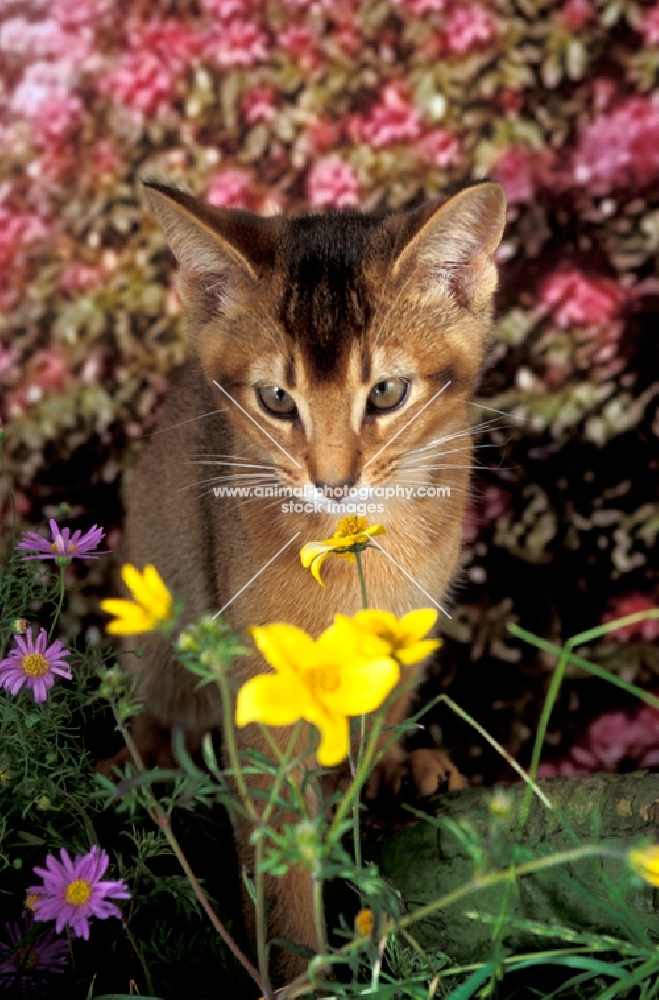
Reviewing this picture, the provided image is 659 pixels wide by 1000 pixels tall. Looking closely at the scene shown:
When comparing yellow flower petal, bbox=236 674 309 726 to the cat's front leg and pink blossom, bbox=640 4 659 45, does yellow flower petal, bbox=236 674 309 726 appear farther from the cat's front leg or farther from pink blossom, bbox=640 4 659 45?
pink blossom, bbox=640 4 659 45

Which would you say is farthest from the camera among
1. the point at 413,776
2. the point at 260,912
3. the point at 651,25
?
the point at 651,25

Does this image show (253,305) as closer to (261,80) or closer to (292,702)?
(292,702)

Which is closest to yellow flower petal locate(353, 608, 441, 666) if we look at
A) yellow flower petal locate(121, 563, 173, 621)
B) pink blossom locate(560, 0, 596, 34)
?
yellow flower petal locate(121, 563, 173, 621)

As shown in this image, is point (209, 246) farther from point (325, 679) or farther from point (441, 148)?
point (441, 148)

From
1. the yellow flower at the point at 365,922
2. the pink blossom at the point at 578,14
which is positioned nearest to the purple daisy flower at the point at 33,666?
the yellow flower at the point at 365,922

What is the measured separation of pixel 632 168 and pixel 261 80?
1.80 feet

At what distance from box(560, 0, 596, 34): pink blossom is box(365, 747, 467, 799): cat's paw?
1034 millimetres

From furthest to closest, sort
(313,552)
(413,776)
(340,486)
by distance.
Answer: (413,776)
(340,486)
(313,552)

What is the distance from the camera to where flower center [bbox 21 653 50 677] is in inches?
33.9

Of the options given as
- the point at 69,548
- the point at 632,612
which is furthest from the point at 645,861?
the point at 632,612

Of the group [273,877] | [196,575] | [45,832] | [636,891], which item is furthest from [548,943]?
[196,575]

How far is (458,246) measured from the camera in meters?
1.04

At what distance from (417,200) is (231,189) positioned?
0.27m

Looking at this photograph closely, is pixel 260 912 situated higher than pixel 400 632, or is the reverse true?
pixel 400 632
